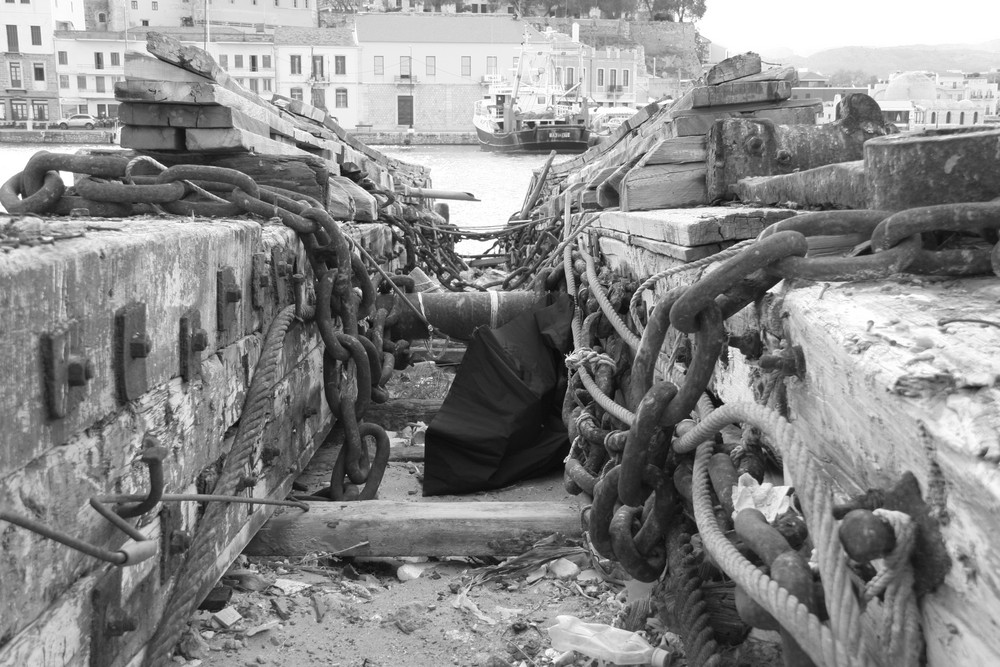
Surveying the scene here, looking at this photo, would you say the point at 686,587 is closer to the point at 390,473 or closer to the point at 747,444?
the point at 747,444

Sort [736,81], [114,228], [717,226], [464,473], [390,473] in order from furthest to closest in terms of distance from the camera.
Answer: [736,81], [390,473], [464,473], [717,226], [114,228]

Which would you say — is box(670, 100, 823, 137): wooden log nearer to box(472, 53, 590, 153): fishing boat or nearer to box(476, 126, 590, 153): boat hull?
box(472, 53, 590, 153): fishing boat

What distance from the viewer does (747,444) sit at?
238cm

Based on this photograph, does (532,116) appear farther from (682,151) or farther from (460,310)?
(682,151)

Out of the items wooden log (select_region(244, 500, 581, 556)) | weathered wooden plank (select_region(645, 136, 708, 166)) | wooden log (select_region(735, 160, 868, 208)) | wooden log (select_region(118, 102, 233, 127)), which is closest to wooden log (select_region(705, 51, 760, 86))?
weathered wooden plank (select_region(645, 136, 708, 166))

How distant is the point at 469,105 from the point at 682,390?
253 feet

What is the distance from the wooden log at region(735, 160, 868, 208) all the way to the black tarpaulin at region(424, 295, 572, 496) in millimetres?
1682

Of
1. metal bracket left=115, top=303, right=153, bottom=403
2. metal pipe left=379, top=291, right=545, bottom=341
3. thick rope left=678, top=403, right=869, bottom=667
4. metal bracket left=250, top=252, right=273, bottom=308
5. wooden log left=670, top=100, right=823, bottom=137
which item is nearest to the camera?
thick rope left=678, top=403, right=869, bottom=667

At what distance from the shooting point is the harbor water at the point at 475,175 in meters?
26.3

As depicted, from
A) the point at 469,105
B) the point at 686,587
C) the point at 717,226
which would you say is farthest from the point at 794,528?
the point at 469,105

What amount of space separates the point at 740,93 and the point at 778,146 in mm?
1239

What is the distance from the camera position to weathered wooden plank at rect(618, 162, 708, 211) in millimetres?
4797

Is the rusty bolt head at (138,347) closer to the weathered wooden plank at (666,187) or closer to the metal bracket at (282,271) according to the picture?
the metal bracket at (282,271)

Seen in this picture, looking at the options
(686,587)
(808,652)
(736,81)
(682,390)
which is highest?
(736,81)
